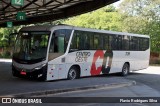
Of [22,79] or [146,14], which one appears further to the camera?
[146,14]

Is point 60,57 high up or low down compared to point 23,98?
up

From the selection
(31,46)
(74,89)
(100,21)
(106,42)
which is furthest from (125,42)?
(100,21)

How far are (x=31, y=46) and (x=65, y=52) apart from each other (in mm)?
1877

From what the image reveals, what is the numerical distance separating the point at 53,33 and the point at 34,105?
8247 mm

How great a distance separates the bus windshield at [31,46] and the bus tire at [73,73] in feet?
7.84

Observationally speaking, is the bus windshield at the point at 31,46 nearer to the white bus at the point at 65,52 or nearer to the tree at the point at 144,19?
the white bus at the point at 65,52

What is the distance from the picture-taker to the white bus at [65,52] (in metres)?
19.4

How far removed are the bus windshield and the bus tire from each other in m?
2.39

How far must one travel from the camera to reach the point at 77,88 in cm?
1669

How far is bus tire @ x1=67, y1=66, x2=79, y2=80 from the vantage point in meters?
21.0

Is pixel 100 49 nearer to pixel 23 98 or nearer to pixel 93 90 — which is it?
pixel 93 90

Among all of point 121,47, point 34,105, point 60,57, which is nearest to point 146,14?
point 121,47

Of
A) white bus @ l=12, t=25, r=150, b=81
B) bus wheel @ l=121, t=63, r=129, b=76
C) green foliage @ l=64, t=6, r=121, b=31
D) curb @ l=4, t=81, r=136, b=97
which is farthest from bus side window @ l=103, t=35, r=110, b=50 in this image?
green foliage @ l=64, t=6, r=121, b=31

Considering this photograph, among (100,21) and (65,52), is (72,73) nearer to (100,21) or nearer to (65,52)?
(65,52)
